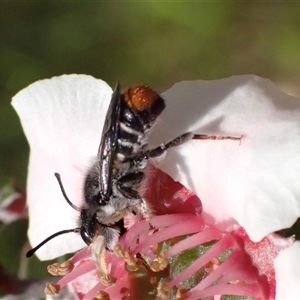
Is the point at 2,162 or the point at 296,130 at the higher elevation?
the point at 296,130

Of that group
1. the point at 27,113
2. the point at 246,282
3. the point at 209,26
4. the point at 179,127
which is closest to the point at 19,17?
the point at 209,26

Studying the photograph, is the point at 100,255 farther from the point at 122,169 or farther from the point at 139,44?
the point at 139,44

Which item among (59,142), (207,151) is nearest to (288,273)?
(207,151)

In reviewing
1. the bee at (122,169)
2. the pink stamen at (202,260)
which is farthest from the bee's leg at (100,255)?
the pink stamen at (202,260)

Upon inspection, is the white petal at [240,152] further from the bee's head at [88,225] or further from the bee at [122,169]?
the bee's head at [88,225]

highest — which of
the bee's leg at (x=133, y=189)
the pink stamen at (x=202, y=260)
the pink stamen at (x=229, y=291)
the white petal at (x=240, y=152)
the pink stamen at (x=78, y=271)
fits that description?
the white petal at (x=240, y=152)

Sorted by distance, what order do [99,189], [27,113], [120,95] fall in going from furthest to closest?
[27,113] < [99,189] < [120,95]

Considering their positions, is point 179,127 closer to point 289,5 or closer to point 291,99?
point 291,99
